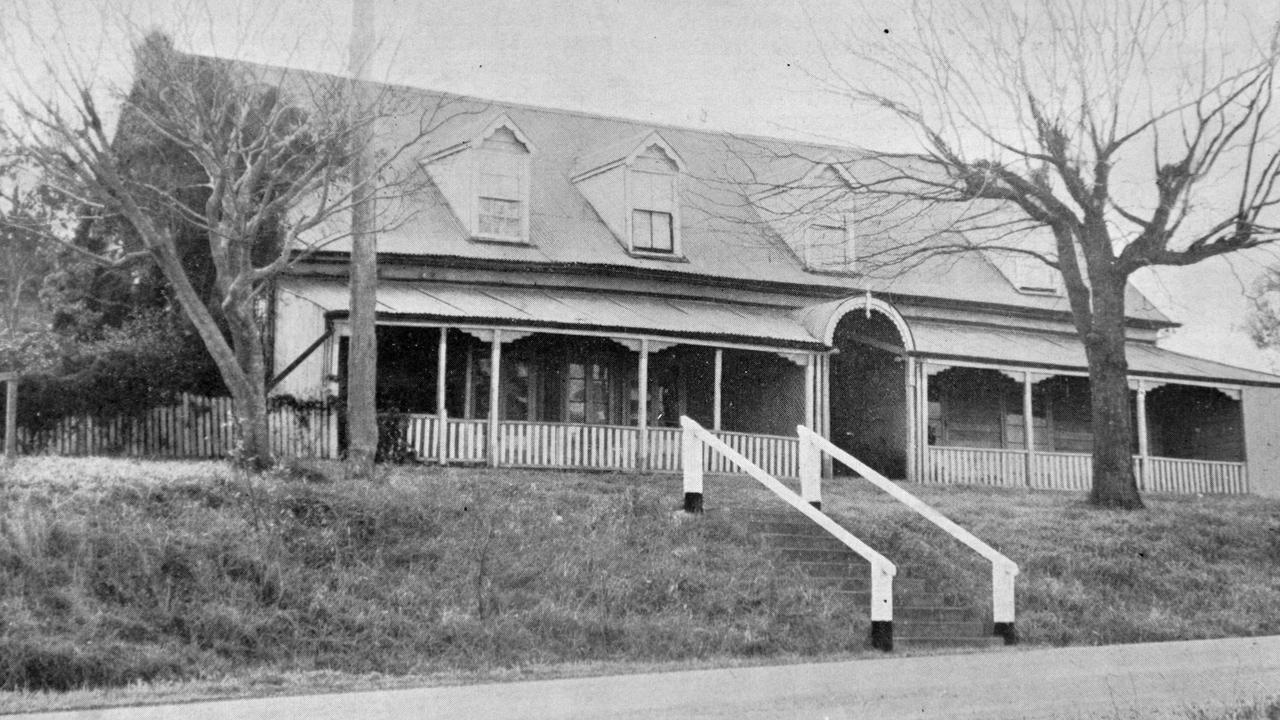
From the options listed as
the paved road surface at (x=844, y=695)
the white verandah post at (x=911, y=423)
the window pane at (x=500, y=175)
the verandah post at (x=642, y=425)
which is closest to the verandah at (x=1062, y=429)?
the white verandah post at (x=911, y=423)

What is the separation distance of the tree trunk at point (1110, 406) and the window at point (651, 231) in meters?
8.21

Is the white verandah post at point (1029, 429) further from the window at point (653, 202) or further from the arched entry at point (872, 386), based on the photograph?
the window at point (653, 202)

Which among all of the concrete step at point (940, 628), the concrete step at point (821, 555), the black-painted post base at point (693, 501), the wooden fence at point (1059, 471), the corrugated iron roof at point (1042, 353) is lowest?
the concrete step at point (940, 628)

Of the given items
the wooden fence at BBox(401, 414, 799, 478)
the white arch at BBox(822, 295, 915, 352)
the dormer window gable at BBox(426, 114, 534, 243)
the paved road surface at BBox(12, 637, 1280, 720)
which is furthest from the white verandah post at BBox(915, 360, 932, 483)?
the paved road surface at BBox(12, 637, 1280, 720)

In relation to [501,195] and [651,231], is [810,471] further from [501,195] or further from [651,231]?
[501,195]

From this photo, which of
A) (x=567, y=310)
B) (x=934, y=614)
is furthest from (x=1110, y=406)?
(x=567, y=310)

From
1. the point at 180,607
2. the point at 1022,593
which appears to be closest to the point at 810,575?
the point at 1022,593

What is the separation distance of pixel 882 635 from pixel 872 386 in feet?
44.9

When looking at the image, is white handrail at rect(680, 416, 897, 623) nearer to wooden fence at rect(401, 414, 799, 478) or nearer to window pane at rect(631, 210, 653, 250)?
wooden fence at rect(401, 414, 799, 478)

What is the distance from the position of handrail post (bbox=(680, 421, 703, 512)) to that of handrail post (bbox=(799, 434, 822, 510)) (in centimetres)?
131

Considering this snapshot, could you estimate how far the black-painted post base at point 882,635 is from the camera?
13.2 metres

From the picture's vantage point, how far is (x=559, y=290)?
24.6 m

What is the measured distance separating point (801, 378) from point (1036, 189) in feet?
19.1

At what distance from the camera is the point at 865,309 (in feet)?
80.7
